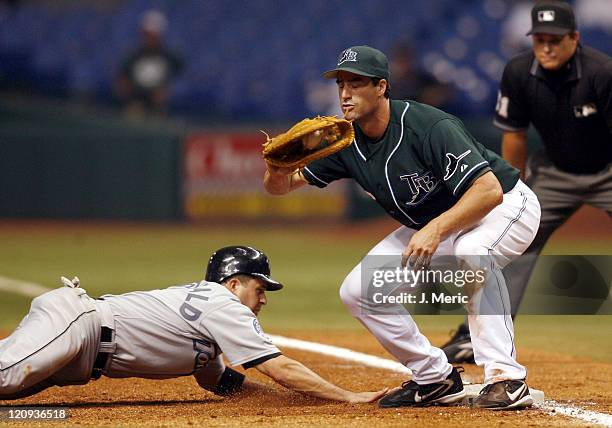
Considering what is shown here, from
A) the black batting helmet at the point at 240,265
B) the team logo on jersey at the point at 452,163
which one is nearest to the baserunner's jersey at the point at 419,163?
the team logo on jersey at the point at 452,163

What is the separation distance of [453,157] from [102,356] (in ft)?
6.12

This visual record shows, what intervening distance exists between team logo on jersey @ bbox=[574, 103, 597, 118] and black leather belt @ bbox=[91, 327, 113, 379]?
322 cm

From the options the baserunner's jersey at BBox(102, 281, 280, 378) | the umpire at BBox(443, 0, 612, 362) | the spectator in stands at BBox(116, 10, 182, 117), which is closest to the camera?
the baserunner's jersey at BBox(102, 281, 280, 378)

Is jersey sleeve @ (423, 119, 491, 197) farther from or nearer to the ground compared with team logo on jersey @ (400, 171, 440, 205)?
farther from the ground

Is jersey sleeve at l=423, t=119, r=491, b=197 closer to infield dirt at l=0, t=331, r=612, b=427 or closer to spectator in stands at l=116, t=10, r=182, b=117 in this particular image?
infield dirt at l=0, t=331, r=612, b=427

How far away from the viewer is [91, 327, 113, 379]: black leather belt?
508 cm

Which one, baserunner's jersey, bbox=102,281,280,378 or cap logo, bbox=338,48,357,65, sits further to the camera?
cap logo, bbox=338,48,357,65

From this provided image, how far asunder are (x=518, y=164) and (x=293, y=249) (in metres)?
6.77

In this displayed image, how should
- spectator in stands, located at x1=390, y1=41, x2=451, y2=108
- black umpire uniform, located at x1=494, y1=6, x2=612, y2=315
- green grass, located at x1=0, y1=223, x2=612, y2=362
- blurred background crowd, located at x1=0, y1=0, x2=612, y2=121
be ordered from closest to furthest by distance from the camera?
1. black umpire uniform, located at x1=494, y1=6, x2=612, y2=315
2. green grass, located at x1=0, y1=223, x2=612, y2=362
3. spectator in stands, located at x1=390, y1=41, x2=451, y2=108
4. blurred background crowd, located at x1=0, y1=0, x2=612, y2=121

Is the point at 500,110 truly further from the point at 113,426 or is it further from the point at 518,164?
the point at 113,426

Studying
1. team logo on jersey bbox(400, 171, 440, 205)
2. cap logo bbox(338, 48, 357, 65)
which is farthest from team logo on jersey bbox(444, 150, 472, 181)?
cap logo bbox(338, 48, 357, 65)

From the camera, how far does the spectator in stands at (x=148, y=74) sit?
52.7 feet

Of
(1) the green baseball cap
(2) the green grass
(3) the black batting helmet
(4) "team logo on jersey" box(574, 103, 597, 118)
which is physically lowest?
(2) the green grass

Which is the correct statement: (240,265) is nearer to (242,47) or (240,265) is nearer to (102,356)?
(102,356)
